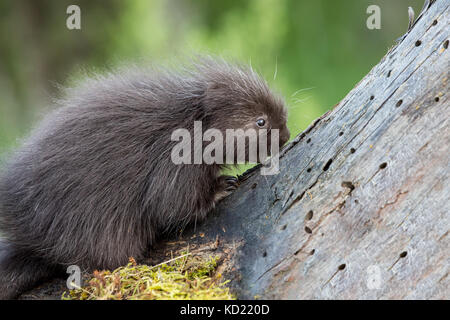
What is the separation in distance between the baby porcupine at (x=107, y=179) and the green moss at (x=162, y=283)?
34 centimetres

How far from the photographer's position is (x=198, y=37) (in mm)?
8555

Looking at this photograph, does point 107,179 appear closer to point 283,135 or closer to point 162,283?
point 162,283

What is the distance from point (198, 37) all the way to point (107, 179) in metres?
5.46

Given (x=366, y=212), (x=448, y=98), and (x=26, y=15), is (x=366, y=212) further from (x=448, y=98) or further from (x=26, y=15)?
(x=26, y=15)

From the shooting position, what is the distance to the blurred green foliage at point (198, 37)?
8.72m

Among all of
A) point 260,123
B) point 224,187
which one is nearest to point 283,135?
point 260,123

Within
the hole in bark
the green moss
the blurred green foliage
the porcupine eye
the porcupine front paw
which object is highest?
the blurred green foliage

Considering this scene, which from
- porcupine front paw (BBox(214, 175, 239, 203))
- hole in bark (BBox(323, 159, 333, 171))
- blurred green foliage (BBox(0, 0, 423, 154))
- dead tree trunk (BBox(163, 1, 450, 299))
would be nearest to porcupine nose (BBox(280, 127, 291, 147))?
porcupine front paw (BBox(214, 175, 239, 203))

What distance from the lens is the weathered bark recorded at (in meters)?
2.85

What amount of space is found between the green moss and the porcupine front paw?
1.91 feet

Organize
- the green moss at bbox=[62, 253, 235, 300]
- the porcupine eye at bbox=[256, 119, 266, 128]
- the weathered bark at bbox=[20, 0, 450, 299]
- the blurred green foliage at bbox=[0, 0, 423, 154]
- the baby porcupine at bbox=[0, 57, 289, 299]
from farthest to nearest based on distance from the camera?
the blurred green foliage at bbox=[0, 0, 423, 154], the porcupine eye at bbox=[256, 119, 266, 128], the baby porcupine at bbox=[0, 57, 289, 299], the green moss at bbox=[62, 253, 235, 300], the weathered bark at bbox=[20, 0, 450, 299]

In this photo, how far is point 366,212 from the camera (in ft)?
9.75

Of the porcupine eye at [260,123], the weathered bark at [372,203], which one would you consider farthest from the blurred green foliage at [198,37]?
the weathered bark at [372,203]

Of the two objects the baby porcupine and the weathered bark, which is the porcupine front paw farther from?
the weathered bark
